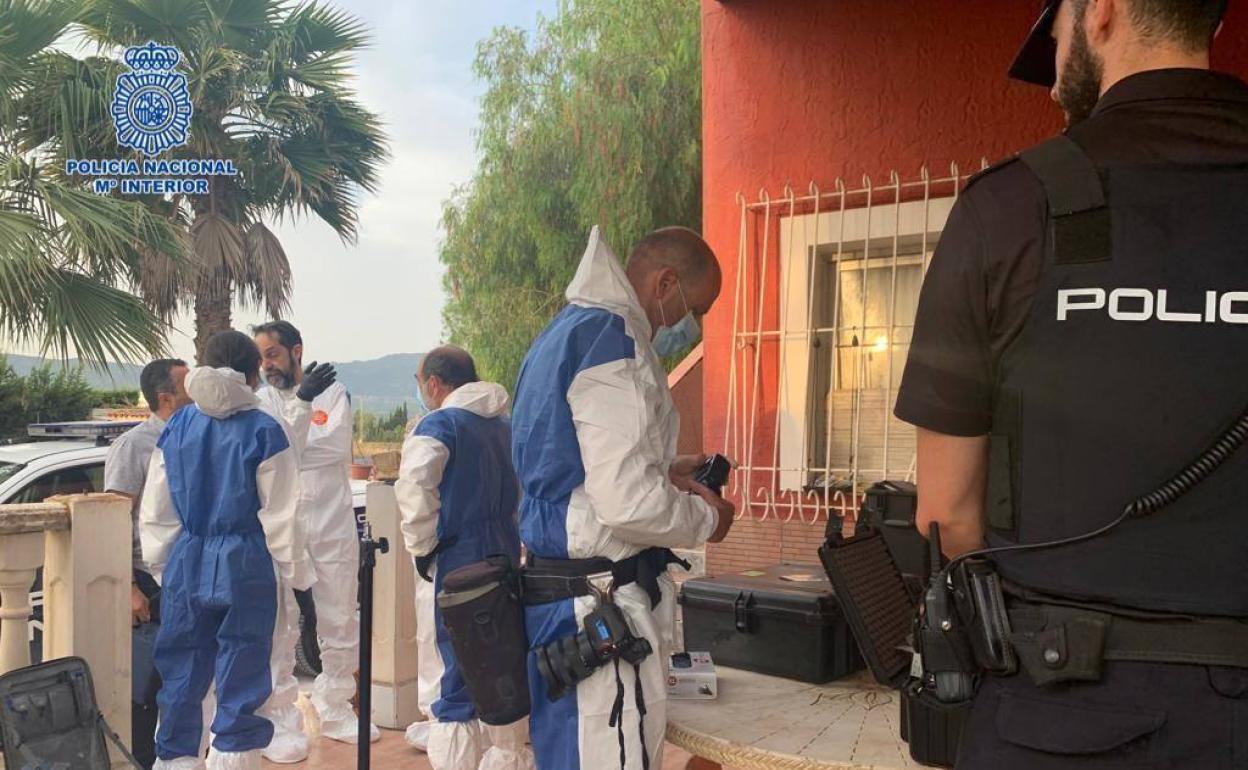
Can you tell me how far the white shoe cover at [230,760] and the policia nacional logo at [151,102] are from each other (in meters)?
9.19

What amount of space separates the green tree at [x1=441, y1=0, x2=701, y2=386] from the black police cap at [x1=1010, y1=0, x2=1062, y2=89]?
13038mm

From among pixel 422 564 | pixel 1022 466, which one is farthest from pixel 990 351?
pixel 422 564

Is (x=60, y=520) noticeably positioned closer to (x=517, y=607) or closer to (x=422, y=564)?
(x=422, y=564)

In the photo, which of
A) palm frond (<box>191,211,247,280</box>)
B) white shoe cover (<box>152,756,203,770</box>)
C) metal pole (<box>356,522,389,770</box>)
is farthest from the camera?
palm frond (<box>191,211,247,280</box>)

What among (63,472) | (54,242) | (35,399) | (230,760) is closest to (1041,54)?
(230,760)

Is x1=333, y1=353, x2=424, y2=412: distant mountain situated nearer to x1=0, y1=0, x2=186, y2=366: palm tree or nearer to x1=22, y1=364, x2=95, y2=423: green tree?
x1=0, y1=0, x2=186, y2=366: palm tree

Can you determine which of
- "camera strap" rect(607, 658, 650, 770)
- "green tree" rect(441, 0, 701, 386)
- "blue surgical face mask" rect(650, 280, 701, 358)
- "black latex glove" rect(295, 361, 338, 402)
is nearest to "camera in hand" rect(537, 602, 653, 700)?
"camera strap" rect(607, 658, 650, 770)

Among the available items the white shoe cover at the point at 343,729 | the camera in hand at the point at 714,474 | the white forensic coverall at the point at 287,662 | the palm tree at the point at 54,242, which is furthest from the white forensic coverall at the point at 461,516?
the palm tree at the point at 54,242

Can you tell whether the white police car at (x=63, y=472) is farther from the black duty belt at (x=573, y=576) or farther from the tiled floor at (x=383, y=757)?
the black duty belt at (x=573, y=576)

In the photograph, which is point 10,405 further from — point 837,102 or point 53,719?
point 837,102

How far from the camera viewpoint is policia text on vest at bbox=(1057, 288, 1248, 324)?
115 centimetres

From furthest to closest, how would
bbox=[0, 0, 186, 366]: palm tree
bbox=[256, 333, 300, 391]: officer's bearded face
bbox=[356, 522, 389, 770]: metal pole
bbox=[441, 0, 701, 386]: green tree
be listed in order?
bbox=[441, 0, 701, 386]: green tree
bbox=[0, 0, 186, 366]: palm tree
bbox=[256, 333, 300, 391]: officer's bearded face
bbox=[356, 522, 389, 770]: metal pole

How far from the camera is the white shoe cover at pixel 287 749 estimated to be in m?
4.52

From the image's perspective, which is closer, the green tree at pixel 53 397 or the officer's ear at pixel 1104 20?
the officer's ear at pixel 1104 20
